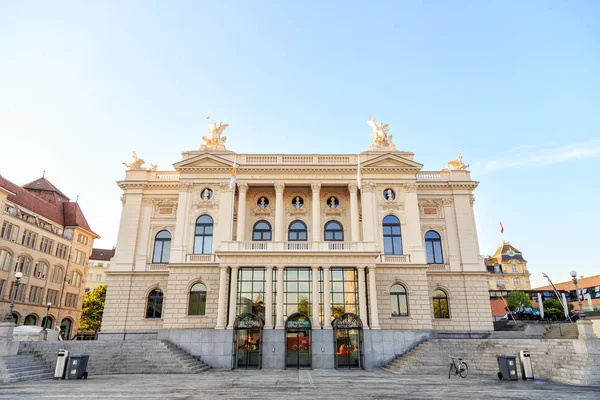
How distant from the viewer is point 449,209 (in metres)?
38.7

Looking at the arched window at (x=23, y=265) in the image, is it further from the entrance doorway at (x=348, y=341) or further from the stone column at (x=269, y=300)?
the entrance doorway at (x=348, y=341)

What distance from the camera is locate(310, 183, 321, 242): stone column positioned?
3559 cm

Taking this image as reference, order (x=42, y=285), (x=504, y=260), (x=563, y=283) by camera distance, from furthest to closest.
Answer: (x=504, y=260) → (x=563, y=283) → (x=42, y=285)

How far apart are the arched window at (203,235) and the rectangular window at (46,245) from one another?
33.5m

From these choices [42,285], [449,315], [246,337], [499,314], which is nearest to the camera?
[246,337]

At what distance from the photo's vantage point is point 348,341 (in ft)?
95.7

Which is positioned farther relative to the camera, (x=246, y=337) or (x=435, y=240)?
(x=435, y=240)

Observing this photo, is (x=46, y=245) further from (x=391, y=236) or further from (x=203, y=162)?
(x=391, y=236)

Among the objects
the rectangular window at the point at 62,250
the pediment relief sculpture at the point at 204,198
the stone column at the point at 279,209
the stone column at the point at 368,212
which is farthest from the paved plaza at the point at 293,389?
the rectangular window at the point at 62,250

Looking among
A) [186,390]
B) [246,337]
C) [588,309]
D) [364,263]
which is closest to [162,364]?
[246,337]

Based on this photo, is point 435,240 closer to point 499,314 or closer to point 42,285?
point 499,314

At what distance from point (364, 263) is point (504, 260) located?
265 feet

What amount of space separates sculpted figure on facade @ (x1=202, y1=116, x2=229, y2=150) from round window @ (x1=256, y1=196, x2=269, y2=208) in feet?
20.6

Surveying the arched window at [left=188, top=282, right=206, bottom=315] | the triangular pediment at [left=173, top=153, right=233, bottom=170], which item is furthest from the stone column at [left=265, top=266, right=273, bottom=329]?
the triangular pediment at [left=173, top=153, right=233, bottom=170]
